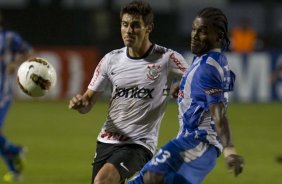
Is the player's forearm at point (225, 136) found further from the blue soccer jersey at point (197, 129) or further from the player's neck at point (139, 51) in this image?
the player's neck at point (139, 51)

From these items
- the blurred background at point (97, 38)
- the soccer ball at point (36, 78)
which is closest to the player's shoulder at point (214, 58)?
the soccer ball at point (36, 78)

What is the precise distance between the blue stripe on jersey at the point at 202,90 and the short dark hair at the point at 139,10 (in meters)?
1.19

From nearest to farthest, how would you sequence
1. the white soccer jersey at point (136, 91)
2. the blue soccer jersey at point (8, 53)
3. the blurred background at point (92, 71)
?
the white soccer jersey at point (136, 91)
the blue soccer jersey at point (8, 53)
the blurred background at point (92, 71)

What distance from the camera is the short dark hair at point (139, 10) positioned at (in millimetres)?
7879

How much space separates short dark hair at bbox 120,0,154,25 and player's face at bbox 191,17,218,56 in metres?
1.16

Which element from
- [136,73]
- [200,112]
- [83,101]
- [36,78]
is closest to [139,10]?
[136,73]

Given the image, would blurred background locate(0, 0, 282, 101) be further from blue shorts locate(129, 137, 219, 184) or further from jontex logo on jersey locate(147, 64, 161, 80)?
blue shorts locate(129, 137, 219, 184)

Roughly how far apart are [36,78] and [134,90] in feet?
2.96

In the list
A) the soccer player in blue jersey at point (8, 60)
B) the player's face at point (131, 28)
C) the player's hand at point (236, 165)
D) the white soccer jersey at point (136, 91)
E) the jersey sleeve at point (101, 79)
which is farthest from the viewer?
the soccer player in blue jersey at point (8, 60)

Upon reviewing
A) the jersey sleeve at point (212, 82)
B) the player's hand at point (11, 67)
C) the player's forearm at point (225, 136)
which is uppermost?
the jersey sleeve at point (212, 82)

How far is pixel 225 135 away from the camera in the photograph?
640 centimetres

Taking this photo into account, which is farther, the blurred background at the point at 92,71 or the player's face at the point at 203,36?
the blurred background at the point at 92,71

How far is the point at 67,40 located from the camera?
2586cm

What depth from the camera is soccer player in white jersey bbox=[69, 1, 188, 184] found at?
25.9ft
